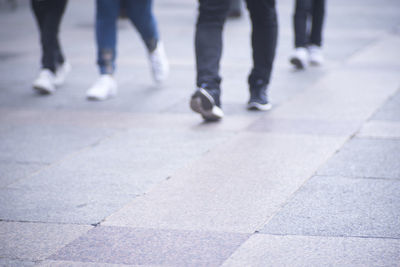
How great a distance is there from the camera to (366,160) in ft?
10.6

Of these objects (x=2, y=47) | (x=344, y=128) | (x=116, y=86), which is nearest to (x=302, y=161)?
(x=344, y=128)

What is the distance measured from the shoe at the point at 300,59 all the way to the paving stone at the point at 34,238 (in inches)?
143

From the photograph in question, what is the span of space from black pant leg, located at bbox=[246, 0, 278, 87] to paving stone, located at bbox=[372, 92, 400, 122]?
2.40 feet

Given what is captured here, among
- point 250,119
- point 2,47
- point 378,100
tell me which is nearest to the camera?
point 250,119

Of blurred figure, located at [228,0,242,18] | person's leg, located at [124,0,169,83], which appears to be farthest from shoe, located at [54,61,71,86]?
blurred figure, located at [228,0,242,18]

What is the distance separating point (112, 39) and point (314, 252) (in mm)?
3245

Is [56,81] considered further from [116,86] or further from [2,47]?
[2,47]

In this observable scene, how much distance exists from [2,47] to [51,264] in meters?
6.07

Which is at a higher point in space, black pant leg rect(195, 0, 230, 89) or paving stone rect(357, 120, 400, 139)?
A: black pant leg rect(195, 0, 230, 89)

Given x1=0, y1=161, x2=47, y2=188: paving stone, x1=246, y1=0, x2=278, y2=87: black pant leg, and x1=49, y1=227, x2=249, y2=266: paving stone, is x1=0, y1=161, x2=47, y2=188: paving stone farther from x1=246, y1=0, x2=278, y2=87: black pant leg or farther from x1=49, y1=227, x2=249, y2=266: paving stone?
x1=246, y1=0, x2=278, y2=87: black pant leg

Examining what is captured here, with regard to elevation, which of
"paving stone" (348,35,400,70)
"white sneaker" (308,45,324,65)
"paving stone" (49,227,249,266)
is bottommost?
"paving stone" (348,35,400,70)

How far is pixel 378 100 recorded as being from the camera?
457 centimetres

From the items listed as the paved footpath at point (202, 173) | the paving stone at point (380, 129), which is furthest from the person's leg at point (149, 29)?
the paving stone at point (380, 129)

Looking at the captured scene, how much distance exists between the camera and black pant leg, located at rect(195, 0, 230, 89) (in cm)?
408
